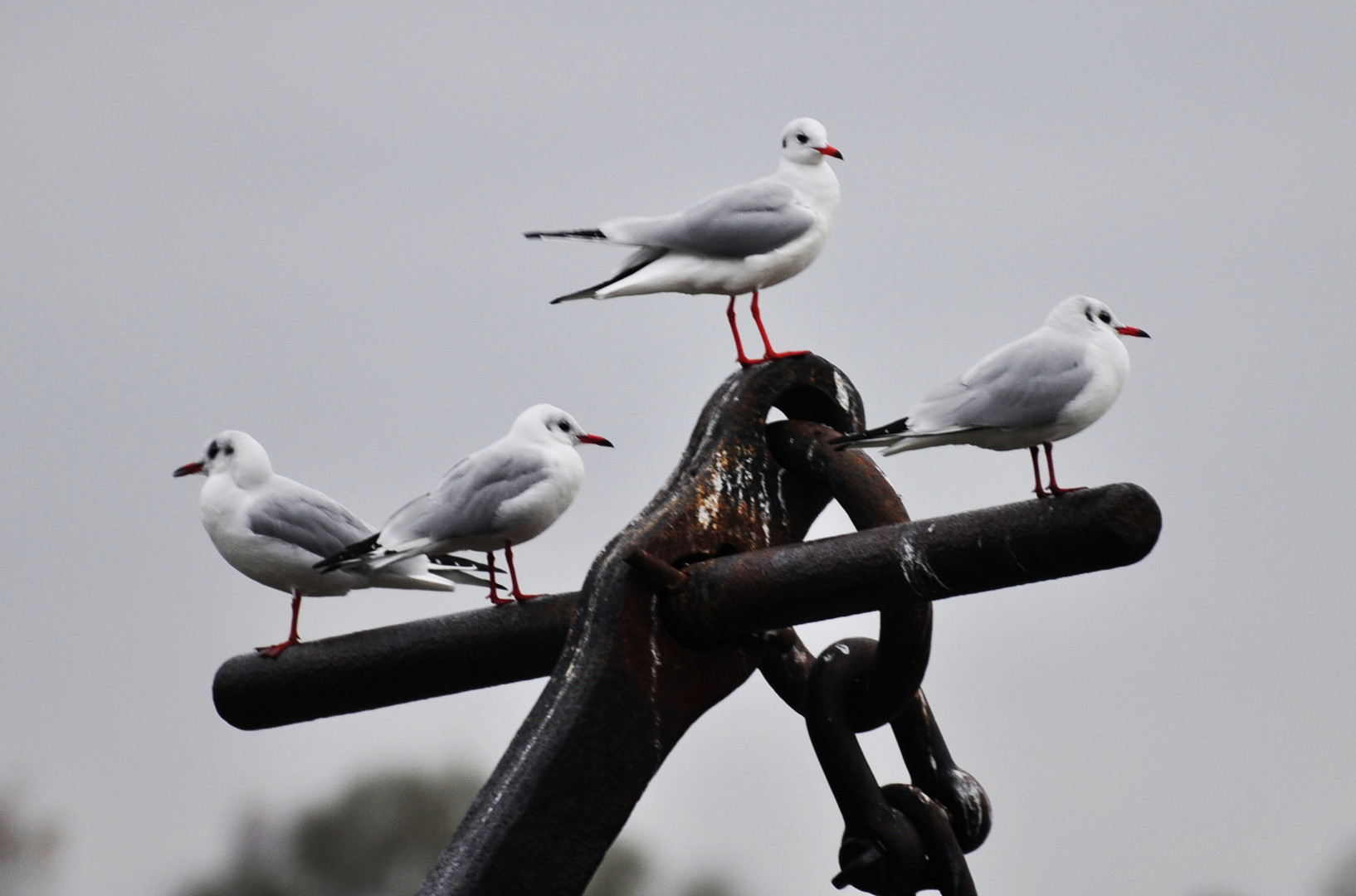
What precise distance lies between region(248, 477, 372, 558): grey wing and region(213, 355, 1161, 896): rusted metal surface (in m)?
1.69

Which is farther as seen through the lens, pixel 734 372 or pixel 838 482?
pixel 734 372

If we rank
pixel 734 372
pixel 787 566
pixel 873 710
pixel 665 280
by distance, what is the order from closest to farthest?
pixel 787 566, pixel 873 710, pixel 734 372, pixel 665 280

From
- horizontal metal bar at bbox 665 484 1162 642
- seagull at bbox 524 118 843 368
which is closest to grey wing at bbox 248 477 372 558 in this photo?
seagull at bbox 524 118 843 368

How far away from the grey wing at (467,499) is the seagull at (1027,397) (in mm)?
1472

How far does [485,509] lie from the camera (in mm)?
4465

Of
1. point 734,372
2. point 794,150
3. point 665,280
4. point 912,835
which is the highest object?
point 794,150

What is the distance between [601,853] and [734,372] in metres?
0.96

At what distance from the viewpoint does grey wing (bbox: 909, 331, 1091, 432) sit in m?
3.28

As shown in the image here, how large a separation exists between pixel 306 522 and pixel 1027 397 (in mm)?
2477

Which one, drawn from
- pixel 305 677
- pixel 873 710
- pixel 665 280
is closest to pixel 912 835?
pixel 873 710

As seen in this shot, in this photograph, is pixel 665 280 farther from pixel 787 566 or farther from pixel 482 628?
pixel 787 566

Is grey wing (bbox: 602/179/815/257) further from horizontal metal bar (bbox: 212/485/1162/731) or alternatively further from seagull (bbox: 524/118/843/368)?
horizontal metal bar (bbox: 212/485/1162/731)

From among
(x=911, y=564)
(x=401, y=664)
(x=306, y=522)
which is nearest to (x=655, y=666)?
(x=911, y=564)

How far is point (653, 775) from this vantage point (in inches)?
109
